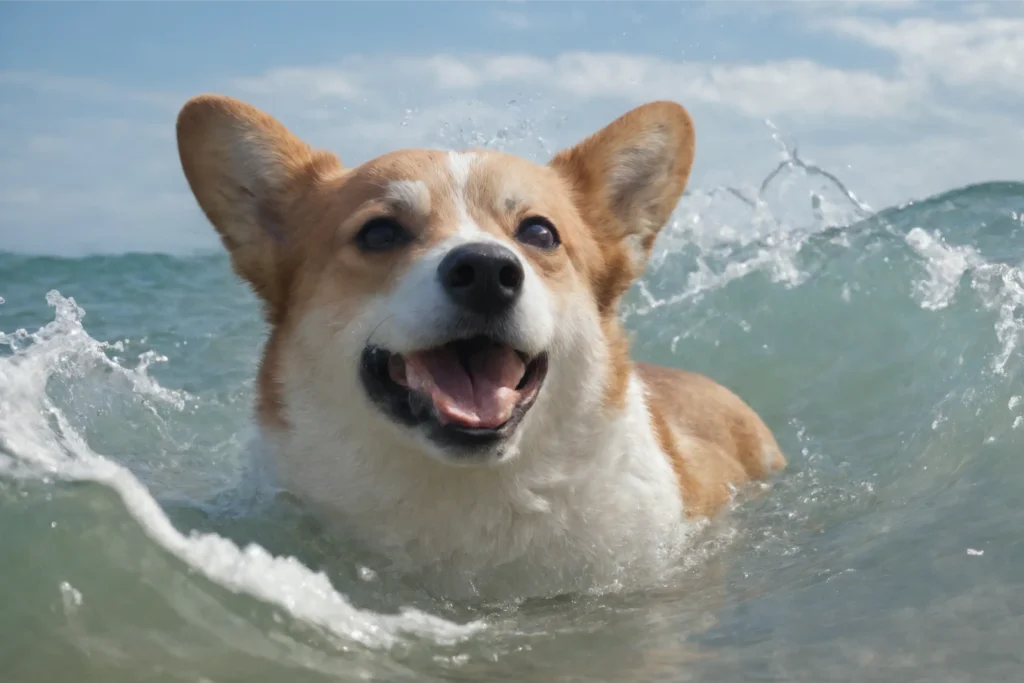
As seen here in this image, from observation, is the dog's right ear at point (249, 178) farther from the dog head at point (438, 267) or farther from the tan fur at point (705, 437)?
the tan fur at point (705, 437)

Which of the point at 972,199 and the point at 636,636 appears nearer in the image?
the point at 636,636

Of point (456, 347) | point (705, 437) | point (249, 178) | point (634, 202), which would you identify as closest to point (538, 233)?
point (456, 347)

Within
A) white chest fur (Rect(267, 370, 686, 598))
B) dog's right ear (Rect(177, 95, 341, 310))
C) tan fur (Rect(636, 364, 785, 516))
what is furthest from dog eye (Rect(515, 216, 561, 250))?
tan fur (Rect(636, 364, 785, 516))

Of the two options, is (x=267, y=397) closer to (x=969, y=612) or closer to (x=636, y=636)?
(x=636, y=636)

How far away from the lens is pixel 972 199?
1197cm

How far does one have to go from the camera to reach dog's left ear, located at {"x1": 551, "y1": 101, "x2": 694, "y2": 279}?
157 inches

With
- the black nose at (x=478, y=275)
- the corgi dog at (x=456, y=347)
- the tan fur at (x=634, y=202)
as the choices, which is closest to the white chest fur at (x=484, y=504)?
the corgi dog at (x=456, y=347)

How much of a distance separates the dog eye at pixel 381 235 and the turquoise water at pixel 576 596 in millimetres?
916

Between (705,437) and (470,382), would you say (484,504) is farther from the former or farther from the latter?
(705,437)

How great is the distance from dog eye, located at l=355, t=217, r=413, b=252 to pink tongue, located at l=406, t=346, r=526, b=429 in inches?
15.7

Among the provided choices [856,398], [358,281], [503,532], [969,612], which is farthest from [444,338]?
[856,398]

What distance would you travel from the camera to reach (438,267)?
3.09 metres

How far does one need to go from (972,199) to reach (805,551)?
30.4ft

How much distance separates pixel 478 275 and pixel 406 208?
49 centimetres
